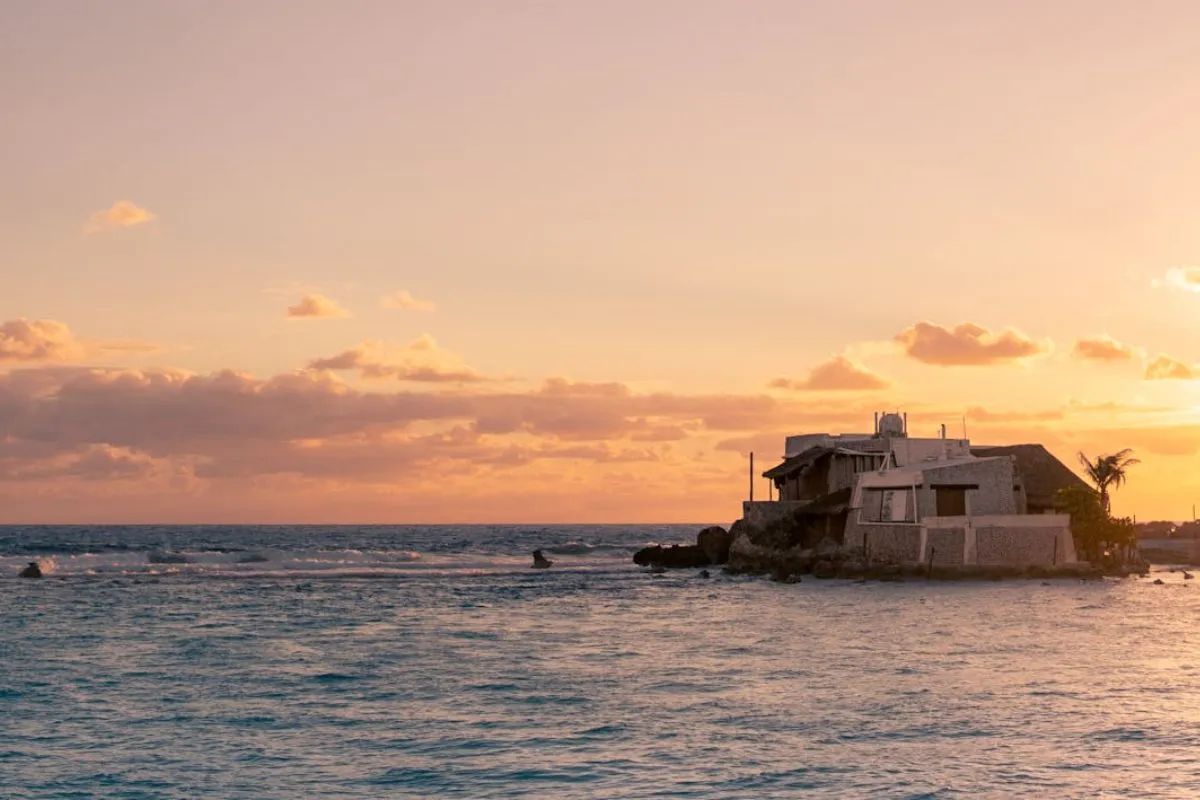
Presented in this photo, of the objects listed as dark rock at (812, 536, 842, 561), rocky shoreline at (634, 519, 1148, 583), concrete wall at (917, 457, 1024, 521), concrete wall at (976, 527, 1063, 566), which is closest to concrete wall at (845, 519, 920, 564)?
rocky shoreline at (634, 519, 1148, 583)

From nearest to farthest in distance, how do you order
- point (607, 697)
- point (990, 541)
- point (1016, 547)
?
1. point (607, 697)
2. point (990, 541)
3. point (1016, 547)

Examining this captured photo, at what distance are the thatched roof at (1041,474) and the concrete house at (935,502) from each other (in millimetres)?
66

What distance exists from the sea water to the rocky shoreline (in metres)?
10.4

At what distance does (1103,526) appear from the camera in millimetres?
80125

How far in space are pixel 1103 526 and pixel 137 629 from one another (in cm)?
5809

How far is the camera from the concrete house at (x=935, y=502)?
7725cm

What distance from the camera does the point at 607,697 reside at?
33.0m

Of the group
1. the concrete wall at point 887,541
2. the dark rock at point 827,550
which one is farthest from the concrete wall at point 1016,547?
the dark rock at point 827,550

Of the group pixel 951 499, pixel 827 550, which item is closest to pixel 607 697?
pixel 951 499

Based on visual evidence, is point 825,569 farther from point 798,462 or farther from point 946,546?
point 798,462

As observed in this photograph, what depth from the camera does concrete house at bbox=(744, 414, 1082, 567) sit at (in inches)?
3041

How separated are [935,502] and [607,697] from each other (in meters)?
49.3

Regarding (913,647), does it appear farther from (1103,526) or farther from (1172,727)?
(1103,526)

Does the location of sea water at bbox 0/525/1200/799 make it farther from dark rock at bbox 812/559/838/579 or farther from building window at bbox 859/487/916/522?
dark rock at bbox 812/559/838/579
